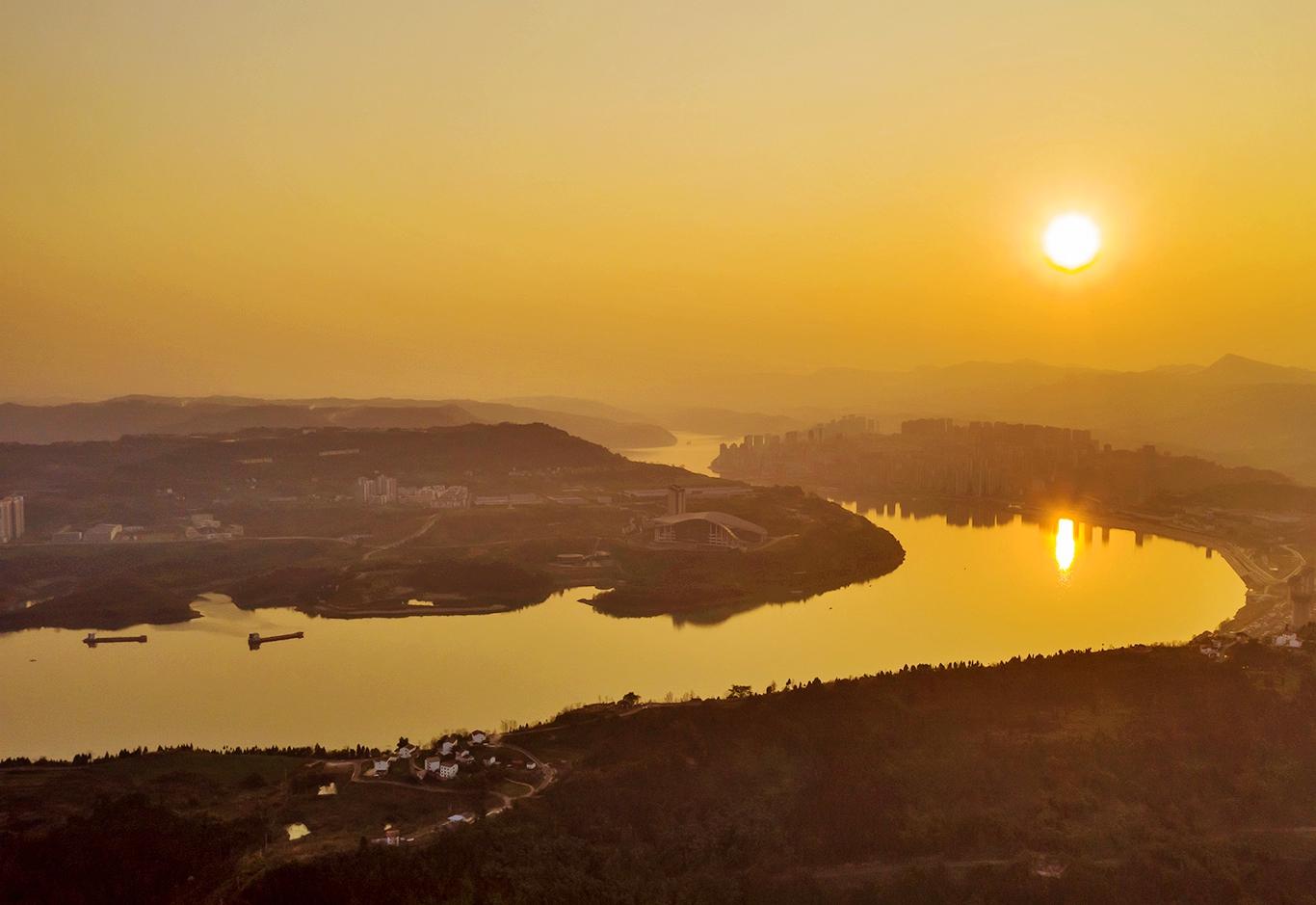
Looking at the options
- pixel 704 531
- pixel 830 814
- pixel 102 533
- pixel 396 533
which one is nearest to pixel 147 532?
pixel 102 533

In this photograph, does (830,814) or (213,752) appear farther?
(213,752)

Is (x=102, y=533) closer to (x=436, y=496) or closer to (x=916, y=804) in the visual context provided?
(x=436, y=496)

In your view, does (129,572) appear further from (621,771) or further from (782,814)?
(782,814)

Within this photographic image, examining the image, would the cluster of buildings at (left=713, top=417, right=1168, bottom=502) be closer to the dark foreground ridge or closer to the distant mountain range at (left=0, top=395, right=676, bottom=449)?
the distant mountain range at (left=0, top=395, right=676, bottom=449)

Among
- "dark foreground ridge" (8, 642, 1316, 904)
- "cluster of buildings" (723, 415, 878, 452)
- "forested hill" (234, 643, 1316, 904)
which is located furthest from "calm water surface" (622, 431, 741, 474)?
"dark foreground ridge" (8, 642, 1316, 904)

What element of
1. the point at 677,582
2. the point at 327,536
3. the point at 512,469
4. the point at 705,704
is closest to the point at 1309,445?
the point at 512,469
